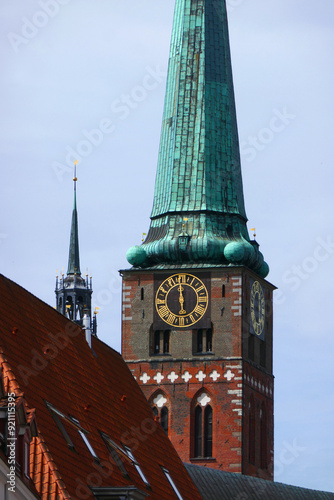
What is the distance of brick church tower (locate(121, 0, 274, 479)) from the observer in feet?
269

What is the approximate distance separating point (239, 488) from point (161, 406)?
950 centimetres

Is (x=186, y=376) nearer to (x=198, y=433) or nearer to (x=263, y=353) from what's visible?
(x=198, y=433)

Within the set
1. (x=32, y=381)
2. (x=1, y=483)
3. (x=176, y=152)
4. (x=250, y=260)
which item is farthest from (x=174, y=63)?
(x=1, y=483)

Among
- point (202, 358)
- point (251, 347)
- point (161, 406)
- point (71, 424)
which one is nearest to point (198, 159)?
point (251, 347)

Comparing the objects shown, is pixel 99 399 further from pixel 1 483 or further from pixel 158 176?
pixel 158 176

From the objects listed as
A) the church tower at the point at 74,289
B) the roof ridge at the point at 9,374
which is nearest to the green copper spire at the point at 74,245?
Answer: the church tower at the point at 74,289

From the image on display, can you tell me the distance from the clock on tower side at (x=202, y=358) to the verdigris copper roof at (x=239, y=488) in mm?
5139

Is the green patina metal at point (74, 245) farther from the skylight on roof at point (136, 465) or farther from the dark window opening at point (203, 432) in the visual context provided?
the skylight on roof at point (136, 465)

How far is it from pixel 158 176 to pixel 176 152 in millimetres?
1452

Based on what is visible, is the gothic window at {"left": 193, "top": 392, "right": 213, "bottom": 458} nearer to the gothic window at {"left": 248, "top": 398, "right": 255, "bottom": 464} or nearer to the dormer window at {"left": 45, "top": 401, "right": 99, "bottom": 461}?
the gothic window at {"left": 248, "top": 398, "right": 255, "bottom": 464}

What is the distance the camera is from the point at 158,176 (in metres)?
86.1

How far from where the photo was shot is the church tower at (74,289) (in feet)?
A: 358

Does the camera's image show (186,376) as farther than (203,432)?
Yes

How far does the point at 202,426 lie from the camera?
8169cm
